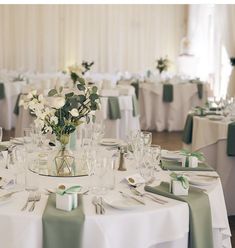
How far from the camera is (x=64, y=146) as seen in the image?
9.43ft

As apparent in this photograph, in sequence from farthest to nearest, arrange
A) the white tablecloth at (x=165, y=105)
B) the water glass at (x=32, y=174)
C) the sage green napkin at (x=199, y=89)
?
1. the sage green napkin at (x=199, y=89)
2. the white tablecloth at (x=165, y=105)
3. the water glass at (x=32, y=174)

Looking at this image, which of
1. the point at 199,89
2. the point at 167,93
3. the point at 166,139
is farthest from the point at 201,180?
the point at 199,89

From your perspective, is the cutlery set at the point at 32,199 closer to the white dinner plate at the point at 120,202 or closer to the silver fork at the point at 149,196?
the white dinner plate at the point at 120,202

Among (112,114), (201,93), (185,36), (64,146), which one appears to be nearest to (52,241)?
(64,146)

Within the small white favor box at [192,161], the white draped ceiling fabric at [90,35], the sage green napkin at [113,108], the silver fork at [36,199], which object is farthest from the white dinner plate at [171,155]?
the white draped ceiling fabric at [90,35]

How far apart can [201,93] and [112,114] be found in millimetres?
2764

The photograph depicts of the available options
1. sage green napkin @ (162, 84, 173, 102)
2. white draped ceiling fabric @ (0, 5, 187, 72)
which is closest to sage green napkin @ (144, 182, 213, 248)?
sage green napkin @ (162, 84, 173, 102)

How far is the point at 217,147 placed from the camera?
15.1 feet

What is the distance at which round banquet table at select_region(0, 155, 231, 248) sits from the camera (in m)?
2.16

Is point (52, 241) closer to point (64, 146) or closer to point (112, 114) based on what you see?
point (64, 146)

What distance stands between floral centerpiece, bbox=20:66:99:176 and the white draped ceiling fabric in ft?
35.2

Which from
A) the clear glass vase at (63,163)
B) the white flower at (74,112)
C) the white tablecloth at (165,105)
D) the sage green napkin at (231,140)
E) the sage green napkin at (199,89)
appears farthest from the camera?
the sage green napkin at (199,89)

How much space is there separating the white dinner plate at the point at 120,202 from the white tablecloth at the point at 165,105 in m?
6.40

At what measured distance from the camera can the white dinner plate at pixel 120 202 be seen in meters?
2.24
